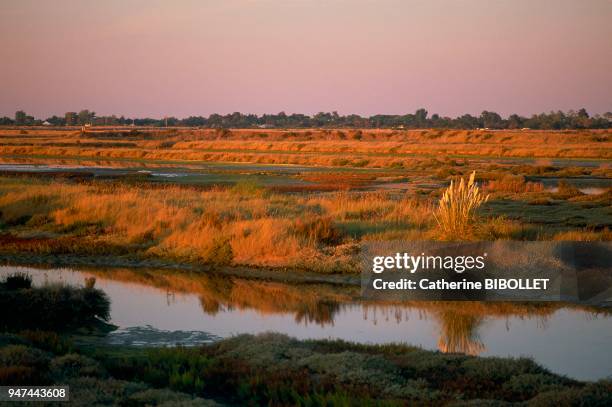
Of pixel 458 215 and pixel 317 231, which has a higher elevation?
pixel 458 215

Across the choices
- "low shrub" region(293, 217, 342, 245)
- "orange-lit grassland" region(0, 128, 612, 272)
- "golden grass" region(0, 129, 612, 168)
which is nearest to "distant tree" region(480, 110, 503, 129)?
"golden grass" region(0, 129, 612, 168)

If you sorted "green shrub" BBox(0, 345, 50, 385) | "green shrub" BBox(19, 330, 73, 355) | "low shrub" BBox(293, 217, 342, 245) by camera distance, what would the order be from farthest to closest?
1. "low shrub" BBox(293, 217, 342, 245)
2. "green shrub" BBox(19, 330, 73, 355)
3. "green shrub" BBox(0, 345, 50, 385)

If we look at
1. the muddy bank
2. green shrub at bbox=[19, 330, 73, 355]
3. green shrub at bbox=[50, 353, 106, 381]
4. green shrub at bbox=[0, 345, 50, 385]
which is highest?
green shrub at bbox=[0, 345, 50, 385]

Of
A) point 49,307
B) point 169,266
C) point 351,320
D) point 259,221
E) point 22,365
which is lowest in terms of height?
point 169,266

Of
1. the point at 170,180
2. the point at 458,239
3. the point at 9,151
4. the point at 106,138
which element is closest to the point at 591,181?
the point at 170,180

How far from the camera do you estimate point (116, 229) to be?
24125 mm

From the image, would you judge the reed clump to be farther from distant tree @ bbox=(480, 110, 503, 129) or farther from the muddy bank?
distant tree @ bbox=(480, 110, 503, 129)

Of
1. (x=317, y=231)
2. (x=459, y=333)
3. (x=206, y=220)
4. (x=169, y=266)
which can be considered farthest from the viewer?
(x=206, y=220)

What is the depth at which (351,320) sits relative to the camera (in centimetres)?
1451

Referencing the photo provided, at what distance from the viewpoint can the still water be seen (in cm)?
1249

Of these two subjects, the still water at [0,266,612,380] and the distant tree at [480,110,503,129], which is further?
the distant tree at [480,110,503,129]

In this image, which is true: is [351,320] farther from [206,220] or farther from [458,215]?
[206,220]

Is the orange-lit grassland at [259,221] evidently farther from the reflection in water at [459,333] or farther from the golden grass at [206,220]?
the reflection in water at [459,333]

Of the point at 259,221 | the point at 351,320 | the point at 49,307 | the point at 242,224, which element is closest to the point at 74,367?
the point at 49,307
